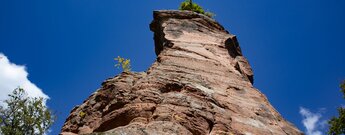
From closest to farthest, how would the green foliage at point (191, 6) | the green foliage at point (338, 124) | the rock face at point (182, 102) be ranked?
the rock face at point (182, 102) < the green foliage at point (338, 124) < the green foliage at point (191, 6)

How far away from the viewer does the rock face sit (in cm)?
1320

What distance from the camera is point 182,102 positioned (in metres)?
14.2

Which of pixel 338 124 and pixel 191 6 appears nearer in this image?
pixel 338 124

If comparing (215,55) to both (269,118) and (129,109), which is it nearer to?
(269,118)

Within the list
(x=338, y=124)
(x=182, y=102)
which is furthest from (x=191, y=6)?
(x=182, y=102)

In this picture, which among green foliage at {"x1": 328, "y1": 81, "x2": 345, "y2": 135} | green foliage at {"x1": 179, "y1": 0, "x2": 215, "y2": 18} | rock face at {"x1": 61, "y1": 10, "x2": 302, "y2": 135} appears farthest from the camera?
green foliage at {"x1": 179, "y1": 0, "x2": 215, "y2": 18}

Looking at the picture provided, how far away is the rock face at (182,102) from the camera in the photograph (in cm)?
1320

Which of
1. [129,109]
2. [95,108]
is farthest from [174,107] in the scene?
[95,108]

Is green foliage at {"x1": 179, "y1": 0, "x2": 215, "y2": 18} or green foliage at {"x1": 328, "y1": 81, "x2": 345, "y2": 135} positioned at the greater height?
green foliage at {"x1": 179, "y1": 0, "x2": 215, "y2": 18}

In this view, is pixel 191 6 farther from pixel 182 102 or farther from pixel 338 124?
pixel 182 102

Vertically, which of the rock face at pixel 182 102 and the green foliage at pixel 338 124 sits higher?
the green foliage at pixel 338 124

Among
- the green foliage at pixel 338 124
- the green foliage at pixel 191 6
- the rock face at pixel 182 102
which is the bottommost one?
the rock face at pixel 182 102

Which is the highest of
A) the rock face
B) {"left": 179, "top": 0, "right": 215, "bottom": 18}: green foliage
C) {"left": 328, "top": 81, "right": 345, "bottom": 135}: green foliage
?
{"left": 179, "top": 0, "right": 215, "bottom": 18}: green foliage

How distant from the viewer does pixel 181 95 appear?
1486 centimetres
